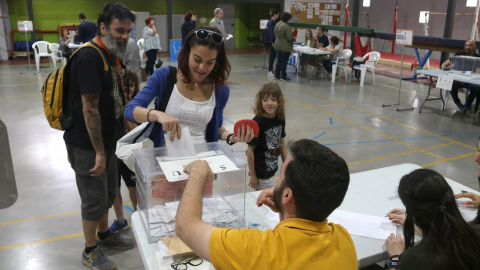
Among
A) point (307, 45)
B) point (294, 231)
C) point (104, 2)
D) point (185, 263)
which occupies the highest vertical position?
point (104, 2)

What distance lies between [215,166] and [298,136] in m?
4.94

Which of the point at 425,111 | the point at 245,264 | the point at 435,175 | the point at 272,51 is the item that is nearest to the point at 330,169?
the point at 245,264

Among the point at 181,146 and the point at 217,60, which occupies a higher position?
the point at 217,60

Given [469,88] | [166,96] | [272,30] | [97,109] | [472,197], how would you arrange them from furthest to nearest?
[272,30] < [469,88] < [97,109] < [472,197] < [166,96]

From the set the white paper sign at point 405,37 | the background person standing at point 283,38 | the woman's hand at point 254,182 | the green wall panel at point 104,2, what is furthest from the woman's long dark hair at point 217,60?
the green wall panel at point 104,2

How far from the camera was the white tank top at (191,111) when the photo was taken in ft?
8.12

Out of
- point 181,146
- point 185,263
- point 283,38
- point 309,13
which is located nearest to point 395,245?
point 185,263

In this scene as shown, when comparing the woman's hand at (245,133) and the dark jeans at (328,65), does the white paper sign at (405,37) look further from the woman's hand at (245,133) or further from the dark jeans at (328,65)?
the woman's hand at (245,133)

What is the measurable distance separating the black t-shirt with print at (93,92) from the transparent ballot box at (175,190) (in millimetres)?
776

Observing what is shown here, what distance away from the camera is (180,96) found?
2479 millimetres

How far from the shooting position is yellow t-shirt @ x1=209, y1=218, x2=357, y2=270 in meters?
1.33

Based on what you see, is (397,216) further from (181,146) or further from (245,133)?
(181,146)

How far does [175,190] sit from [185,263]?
1.29ft

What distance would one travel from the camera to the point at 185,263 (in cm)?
181
